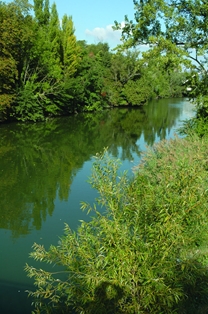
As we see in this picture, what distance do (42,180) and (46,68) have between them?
18.1 meters

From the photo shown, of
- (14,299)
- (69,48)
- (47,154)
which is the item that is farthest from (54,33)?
(14,299)

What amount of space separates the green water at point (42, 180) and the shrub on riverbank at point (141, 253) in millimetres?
2723

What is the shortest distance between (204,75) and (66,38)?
2535cm

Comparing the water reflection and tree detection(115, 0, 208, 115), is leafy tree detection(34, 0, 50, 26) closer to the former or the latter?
the water reflection

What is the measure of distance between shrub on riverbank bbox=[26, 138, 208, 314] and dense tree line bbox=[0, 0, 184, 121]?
30.2 feet

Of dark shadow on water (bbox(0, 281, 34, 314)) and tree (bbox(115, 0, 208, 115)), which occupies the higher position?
tree (bbox(115, 0, 208, 115))

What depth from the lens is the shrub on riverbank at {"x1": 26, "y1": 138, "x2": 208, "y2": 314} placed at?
11.2 feet

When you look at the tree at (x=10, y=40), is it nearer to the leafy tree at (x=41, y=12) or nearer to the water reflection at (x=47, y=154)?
the water reflection at (x=47, y=154)

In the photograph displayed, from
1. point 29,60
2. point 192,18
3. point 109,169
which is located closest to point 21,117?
point 29,60

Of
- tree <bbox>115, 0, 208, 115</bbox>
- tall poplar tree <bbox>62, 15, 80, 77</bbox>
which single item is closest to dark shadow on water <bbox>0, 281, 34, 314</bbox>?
tree <bbox>115, 0, 208, 115</bbox>

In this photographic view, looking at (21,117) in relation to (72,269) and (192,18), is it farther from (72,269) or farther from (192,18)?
(72,269)

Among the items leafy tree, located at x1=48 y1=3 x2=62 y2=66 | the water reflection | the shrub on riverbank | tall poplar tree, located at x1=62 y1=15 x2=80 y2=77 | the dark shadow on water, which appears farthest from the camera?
tall poplar tree, located at x1=62 y1=15 x2=80 y2=77

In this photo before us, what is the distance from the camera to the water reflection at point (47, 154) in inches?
408

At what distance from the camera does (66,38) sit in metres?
35.3
